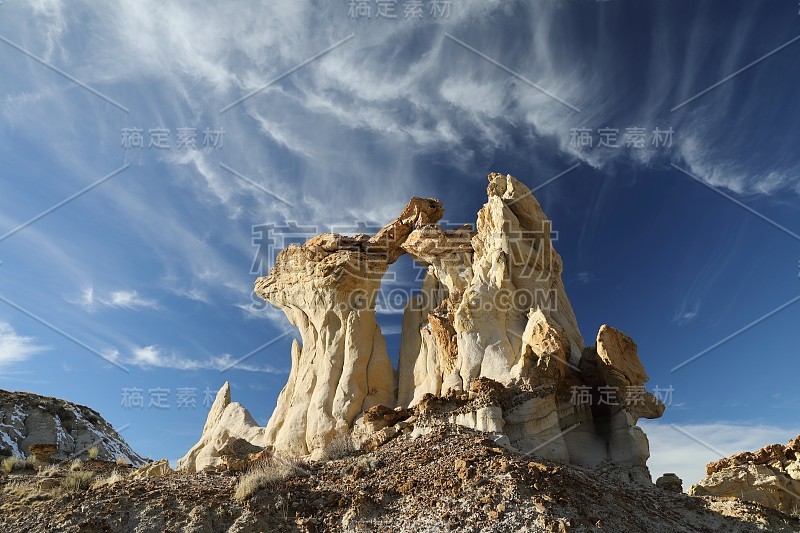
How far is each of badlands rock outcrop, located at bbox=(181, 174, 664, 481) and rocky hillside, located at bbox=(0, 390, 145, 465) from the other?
20.1 ft

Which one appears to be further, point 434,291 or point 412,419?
point 434,291

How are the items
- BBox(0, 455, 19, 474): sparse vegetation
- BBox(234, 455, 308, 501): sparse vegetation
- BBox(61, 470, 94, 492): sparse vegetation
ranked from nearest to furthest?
BBox(234, 455, 308, 501): sparse vegetation → BBox(61, 470, 94, 492): sparse vegetation → BBox(0, 455, 19, 474): sparse vegetation

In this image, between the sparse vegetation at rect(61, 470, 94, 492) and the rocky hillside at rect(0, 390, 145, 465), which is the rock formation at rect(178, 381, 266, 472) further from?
the sparse vegetation at rect(61, 470, 94, 492)

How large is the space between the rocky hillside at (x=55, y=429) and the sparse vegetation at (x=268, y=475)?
15118 mm

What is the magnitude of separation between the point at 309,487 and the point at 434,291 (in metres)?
16.4

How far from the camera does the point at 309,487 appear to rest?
57.2ft

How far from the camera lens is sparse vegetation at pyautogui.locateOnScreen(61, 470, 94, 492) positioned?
706 inches

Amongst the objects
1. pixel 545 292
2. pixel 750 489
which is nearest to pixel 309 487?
pixel 545 292

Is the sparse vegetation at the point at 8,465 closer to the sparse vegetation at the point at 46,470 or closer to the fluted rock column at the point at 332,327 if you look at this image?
the sparse vegetation at the point at 46,470

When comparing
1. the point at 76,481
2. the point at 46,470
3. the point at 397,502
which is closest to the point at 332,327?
the point at 46,470

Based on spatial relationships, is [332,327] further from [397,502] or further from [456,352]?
[397,502]

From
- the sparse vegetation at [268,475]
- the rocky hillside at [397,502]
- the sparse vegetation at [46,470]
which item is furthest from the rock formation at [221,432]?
the rocky hillside at [397,502]

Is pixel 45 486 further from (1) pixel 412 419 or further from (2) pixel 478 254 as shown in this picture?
(2) pixel 478 254

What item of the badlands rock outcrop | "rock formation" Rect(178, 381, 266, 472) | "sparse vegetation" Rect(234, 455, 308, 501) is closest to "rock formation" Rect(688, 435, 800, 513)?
the badlands rock outcrop
